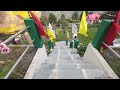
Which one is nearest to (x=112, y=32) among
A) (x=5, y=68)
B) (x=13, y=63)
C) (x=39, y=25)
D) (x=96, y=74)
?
(x=96, y=74)

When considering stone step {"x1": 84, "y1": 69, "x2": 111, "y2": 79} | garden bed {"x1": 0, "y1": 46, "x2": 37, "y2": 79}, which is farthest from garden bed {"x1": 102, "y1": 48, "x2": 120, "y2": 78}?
garden bed {"x1": 0, "y1": 46, "x2": 37, "y2": 79}

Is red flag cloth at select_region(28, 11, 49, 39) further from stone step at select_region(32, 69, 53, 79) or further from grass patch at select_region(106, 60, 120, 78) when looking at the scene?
stone step at select_region(32, 69, 53, 79)

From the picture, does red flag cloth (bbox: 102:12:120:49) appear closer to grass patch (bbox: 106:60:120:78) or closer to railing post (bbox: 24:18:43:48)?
grass patch (bbox: 106:60:120:78)

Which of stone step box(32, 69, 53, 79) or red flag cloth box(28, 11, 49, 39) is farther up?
red flag cloth box(28, 11, 49, 39)

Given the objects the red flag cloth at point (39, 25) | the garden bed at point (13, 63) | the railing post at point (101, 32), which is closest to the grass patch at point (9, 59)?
the garden bed at point (13, 63)

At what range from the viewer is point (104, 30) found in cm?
515

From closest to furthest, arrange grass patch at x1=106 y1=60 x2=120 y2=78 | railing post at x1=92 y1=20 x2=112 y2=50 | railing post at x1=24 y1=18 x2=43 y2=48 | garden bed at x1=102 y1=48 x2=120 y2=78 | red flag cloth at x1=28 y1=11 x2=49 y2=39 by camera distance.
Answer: grass patch at x1=106 y1=60 x2=120 y2=78 → garden bed at x1=102 y1=48 x2=120 y2=78 → railing post at x1=92 y1=20 x2=112 y2=50 → railing post at x1=24 y1=18 x2=43 y2=48 → red flag cloth at x1=28 y1=11 x2=49 y2=39

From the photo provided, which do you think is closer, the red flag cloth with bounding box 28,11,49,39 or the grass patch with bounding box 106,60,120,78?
the grass patch with bounding box 106,60,120,78

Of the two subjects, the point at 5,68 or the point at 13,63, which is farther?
the point at 13,63

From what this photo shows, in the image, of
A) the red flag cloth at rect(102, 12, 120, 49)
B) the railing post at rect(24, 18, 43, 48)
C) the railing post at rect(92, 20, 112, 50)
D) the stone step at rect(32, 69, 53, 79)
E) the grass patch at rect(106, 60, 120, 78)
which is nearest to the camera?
the stone step at rect(32, 69, 53, 79)

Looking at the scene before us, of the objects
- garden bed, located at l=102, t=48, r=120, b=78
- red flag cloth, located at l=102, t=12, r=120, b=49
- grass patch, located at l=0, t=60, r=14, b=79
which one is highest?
red flag cloth, located at l=102, t=12, r=120, b=49

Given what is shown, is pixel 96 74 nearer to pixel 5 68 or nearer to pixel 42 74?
pixel 42 74
